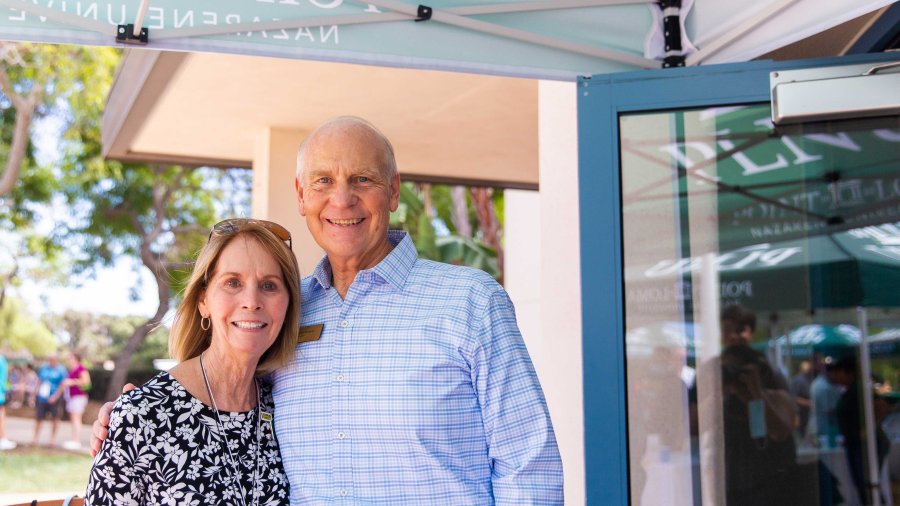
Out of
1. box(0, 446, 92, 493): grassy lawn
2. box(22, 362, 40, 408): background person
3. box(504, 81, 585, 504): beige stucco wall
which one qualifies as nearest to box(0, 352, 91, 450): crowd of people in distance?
box(0, 446, 92, 493): grassy lawn

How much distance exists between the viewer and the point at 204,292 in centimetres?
268

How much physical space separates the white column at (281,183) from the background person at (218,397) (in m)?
5.37

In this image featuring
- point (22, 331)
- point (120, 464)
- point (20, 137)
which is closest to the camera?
point (120, 464)

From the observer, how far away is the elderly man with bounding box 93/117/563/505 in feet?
7.99

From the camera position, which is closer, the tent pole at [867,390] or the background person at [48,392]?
the tent pole at [867,390]

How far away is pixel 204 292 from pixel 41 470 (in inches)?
611

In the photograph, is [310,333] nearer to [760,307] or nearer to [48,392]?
[760,307]

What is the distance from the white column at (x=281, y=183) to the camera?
8.06 metres

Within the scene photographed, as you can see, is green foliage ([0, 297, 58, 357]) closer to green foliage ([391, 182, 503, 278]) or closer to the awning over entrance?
green foliage ([391, 182, 503, 278])

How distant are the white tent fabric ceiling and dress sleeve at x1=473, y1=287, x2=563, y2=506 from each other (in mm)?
1337

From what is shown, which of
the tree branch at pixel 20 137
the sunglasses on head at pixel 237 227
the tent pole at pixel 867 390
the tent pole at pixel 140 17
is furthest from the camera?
the tree branch at pixel 20 137

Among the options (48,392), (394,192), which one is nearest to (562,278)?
(394,192)

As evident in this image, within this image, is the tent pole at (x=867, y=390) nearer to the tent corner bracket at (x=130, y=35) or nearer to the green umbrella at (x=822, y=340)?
the green umbrella at (x=822, y=340)

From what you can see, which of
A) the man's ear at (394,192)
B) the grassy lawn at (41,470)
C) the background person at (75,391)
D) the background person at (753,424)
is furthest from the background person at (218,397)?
Result: the background person at (75,391)
